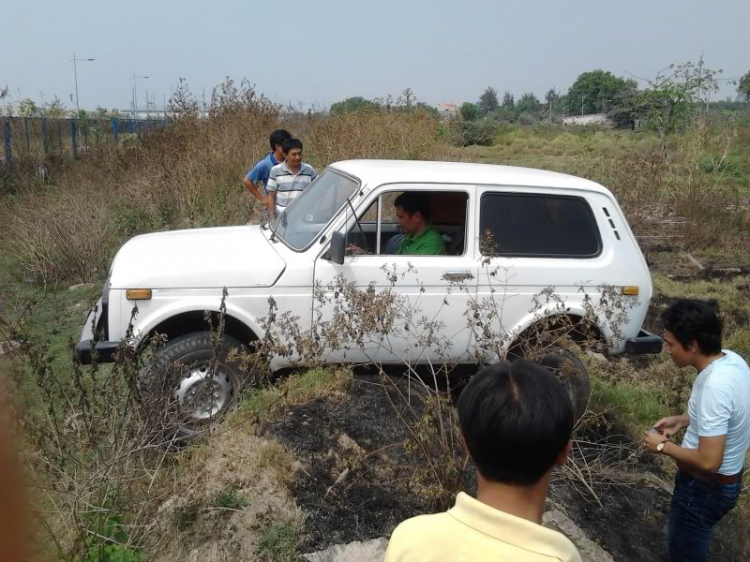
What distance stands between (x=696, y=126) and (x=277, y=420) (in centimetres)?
1239

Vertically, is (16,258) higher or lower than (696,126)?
lower

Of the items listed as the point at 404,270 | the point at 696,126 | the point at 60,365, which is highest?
the point at 696,126

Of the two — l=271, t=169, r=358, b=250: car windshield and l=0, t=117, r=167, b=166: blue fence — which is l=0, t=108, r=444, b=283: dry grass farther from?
l=271, t=169, r=358, b=250: car windshield

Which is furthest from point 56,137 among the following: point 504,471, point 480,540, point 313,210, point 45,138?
point 480,540

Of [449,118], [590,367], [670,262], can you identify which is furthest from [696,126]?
[590,367]

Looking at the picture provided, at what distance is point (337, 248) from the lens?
15.0ft

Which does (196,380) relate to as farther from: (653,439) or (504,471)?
(504,471)

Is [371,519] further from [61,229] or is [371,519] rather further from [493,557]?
[61,229]

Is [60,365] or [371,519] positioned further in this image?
[60,365]

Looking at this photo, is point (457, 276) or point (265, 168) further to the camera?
point (265, 168)

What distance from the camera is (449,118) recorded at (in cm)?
1975

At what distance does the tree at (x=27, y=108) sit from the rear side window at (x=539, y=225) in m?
13.9

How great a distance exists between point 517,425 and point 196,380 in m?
3.15

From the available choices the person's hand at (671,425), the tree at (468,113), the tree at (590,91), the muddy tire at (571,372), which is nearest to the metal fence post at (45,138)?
the muddy tire at (571,372)
